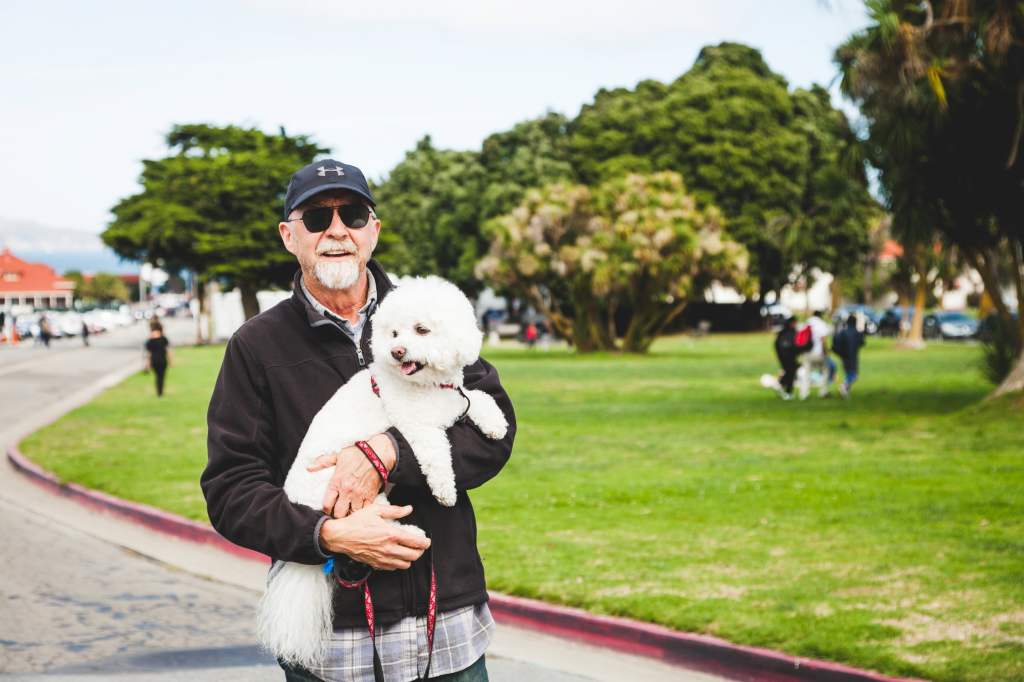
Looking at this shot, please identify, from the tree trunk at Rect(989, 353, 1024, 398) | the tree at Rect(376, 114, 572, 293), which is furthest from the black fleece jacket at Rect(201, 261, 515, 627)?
the tree at Rect(376, 114, 572, 293)

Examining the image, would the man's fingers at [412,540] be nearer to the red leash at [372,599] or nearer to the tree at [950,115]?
the red leash at [372,599]

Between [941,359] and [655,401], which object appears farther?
[941,359]

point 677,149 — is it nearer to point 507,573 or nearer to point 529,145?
point 529,145

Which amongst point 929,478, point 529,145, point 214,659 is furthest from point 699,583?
point 529,145

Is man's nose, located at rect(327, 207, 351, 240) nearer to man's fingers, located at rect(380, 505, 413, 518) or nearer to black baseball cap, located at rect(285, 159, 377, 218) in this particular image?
black baseball cap, located at rect(285, 159, 377, 218)

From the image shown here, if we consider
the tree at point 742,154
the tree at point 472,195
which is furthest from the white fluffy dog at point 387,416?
the tree at point 472,195

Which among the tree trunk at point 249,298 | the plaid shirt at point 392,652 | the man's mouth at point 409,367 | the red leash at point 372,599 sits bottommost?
the plaid shirt at point 392,652

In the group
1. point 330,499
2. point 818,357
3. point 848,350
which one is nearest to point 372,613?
point 330,499

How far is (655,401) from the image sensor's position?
936 inches

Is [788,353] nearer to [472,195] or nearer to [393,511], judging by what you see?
[393,511]

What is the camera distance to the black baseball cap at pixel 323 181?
9.95 ft

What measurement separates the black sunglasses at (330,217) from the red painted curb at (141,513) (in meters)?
6.79

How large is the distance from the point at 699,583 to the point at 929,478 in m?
5.47

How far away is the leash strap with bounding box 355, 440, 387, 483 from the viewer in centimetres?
271
